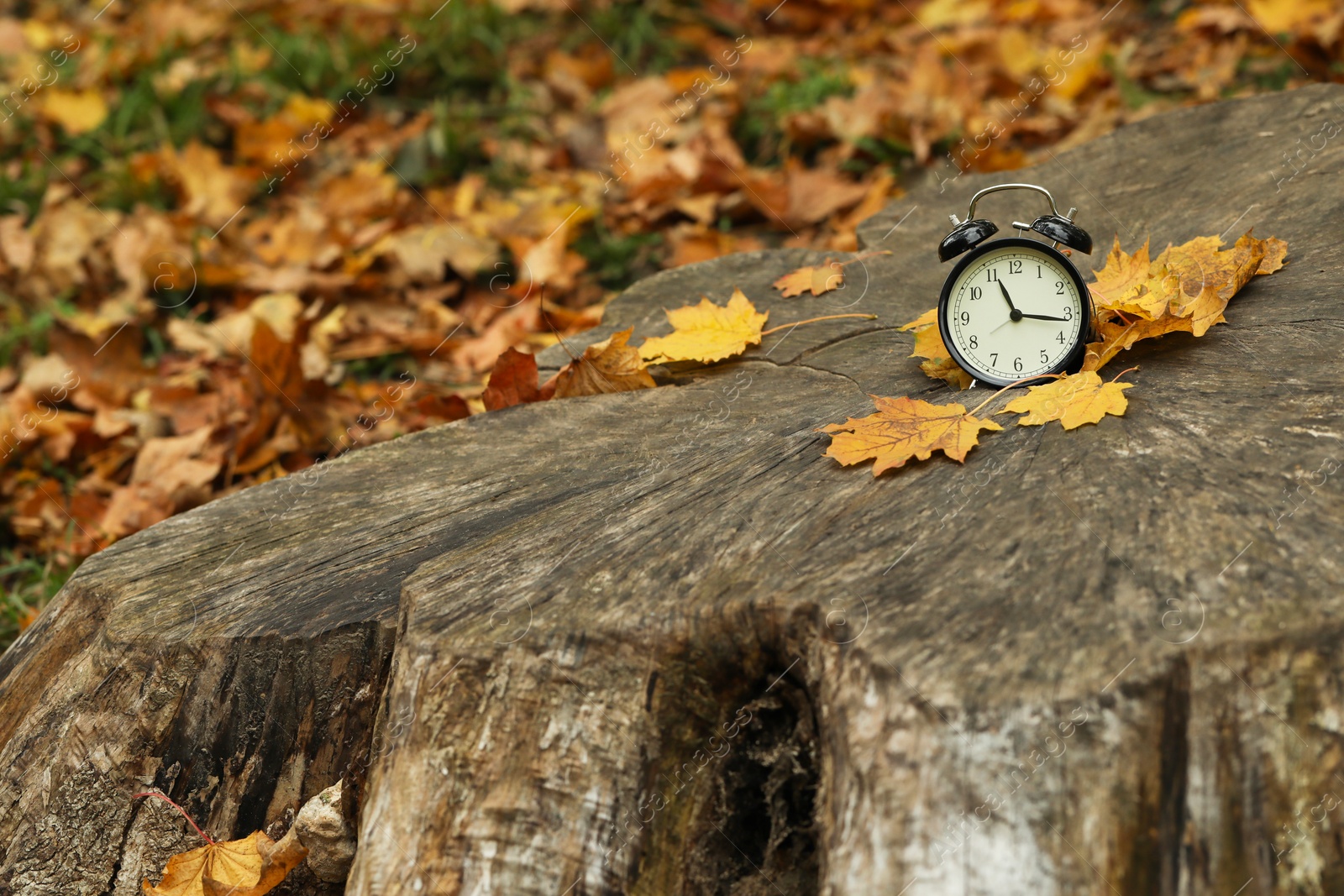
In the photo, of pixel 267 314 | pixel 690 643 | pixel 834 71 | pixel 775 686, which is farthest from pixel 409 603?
pixel 834 71

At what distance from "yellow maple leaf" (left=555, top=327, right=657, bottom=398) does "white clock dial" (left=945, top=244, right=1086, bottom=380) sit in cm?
63

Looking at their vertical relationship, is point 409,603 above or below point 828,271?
above

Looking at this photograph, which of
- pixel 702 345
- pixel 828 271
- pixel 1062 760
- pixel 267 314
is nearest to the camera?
pixel 1062 760

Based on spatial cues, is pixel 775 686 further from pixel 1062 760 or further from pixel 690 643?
pixel 1062 760

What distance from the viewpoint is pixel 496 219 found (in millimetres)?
4008

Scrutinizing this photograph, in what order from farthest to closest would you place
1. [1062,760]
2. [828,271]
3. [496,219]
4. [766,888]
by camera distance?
[496,219]
[828,271]
[766,888]
[1062,760]

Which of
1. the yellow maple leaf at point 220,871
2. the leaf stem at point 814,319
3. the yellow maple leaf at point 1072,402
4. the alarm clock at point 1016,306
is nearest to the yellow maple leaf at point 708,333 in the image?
the leaf stem at point 814,319

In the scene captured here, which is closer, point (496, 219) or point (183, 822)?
point (183, 822)

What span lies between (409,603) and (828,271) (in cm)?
126

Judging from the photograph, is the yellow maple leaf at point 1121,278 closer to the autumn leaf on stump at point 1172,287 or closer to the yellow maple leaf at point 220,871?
the autumn leaf on stump at point 1172,287

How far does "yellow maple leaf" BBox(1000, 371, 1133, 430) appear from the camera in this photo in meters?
1.59

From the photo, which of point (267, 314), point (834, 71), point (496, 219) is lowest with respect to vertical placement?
point (834, 71)

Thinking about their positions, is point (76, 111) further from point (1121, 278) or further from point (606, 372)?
point (1121, 278)

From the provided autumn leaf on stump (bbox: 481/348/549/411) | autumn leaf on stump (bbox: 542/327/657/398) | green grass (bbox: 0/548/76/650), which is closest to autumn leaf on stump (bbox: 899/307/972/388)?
autumn leaf on stump (bbox: 542/327/657/398)
